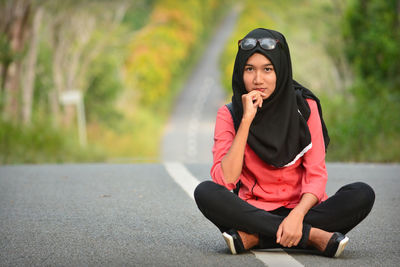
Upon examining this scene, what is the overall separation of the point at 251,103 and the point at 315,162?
57cm

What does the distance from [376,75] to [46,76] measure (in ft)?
63.9

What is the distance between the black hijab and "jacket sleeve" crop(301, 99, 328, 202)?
81mm

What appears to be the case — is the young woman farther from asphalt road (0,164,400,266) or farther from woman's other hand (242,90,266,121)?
asphalt road (0,164,400,266)

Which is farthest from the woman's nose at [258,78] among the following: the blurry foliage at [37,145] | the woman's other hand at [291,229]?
the blurry foliage at [37,145]

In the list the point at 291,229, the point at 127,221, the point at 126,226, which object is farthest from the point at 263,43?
the point at 127,221

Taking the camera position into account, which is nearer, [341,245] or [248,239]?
[341,245]

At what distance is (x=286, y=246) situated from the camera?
4.53 m

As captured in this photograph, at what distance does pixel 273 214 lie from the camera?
463 centimetres

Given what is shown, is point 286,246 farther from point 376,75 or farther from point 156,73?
point 156,73

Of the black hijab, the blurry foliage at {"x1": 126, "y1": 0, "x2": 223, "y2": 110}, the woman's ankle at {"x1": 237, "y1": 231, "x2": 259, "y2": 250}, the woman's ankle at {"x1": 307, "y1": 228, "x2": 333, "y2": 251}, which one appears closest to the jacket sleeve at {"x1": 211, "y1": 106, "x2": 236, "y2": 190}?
the black hijab

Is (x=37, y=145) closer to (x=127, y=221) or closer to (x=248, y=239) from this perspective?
(x=127, y=221)

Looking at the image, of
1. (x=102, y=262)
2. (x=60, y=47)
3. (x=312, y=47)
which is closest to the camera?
(x=102, y=262)

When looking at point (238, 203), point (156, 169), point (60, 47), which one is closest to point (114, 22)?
point (60, 47)

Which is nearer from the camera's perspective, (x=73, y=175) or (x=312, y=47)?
(x=73, y=175)
